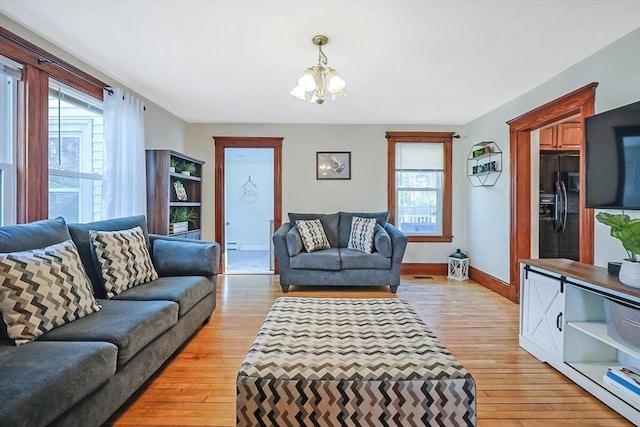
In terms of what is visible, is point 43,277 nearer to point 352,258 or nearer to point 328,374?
point 328,374

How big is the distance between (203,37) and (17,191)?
1.69m

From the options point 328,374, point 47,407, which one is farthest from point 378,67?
point 47,407

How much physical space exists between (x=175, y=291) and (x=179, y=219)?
1.98 metres

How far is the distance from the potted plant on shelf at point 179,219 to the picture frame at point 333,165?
1.93 metres

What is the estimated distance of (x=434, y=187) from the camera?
5.21 meters

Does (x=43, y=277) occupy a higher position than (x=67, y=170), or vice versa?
(x=67, y=170)

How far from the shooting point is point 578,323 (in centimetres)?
214

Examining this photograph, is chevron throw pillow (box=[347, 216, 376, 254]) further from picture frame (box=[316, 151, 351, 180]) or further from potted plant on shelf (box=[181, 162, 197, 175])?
potted plant on shelf (box=[181, 162, 197, 175])

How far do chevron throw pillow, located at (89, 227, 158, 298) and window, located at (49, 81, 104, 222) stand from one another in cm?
72

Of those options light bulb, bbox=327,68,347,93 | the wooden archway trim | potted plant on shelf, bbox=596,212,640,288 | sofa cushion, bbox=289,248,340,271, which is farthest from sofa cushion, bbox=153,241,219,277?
the wooden archway trim

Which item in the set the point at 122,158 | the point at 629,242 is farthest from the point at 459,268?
the point at 122,158

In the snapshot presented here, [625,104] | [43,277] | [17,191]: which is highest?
[625,104]

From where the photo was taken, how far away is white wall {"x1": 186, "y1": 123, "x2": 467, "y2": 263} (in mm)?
5105

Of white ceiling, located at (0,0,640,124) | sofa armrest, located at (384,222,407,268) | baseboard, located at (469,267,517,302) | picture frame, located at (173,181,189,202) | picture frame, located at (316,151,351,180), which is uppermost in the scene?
white ceiling, located at (0,0,640,124)
